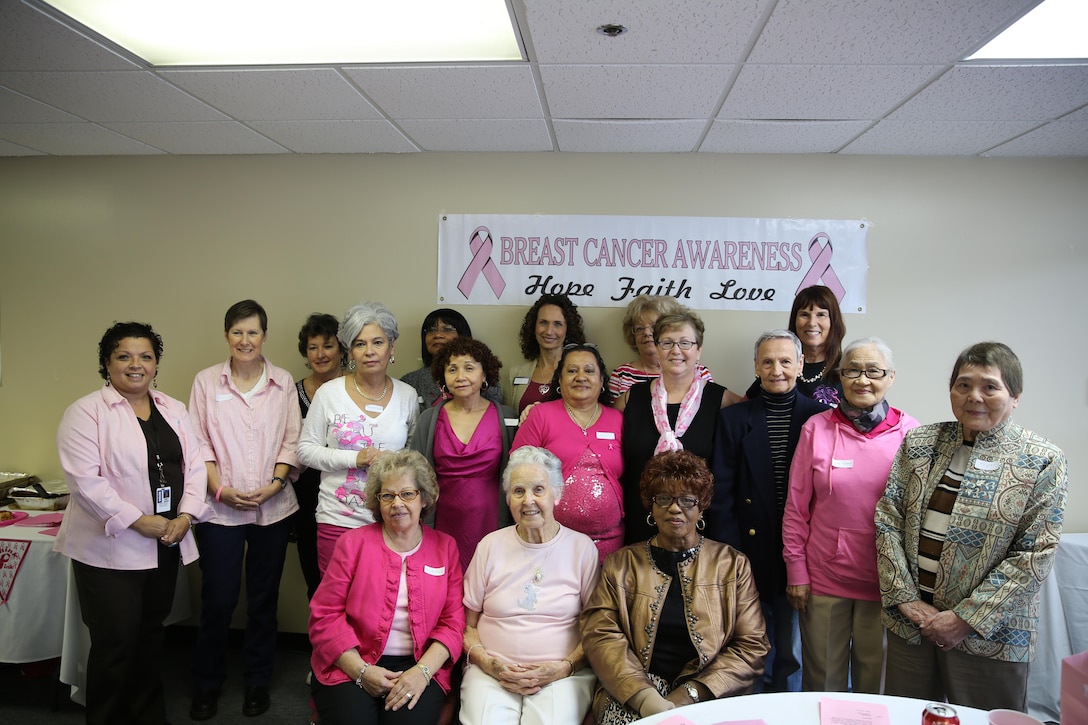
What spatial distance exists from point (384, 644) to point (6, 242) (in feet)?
12.2

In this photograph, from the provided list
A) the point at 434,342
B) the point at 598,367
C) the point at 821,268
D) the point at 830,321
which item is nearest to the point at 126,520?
the point at 434,342

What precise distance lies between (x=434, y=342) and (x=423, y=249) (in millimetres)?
632

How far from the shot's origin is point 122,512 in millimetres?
2596

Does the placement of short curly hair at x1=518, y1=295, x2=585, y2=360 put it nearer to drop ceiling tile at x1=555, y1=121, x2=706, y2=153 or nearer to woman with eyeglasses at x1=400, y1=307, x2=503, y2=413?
woman with eyeglasses at x1=400, y1=307, x2=503, y2=413

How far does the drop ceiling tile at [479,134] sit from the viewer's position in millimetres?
3246

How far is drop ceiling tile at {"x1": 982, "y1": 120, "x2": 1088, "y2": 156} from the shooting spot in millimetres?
3090

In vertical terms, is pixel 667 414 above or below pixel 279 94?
below

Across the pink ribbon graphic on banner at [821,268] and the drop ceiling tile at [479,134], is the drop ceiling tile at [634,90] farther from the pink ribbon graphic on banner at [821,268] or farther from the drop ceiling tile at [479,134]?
the pink ribbon graphic on banner at [821,268]

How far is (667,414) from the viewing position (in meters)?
2.72

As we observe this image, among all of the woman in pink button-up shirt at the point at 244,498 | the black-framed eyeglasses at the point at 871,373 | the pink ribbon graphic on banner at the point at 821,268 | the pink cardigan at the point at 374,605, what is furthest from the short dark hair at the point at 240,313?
the pink ribbon graphic on banner at the point at 821,268

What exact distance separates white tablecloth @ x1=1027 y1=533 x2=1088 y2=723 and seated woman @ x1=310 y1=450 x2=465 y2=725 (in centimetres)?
274

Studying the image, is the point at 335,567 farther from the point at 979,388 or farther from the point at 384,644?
the point at 979,388

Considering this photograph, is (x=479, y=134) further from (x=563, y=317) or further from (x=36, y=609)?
(x=36, y=609)

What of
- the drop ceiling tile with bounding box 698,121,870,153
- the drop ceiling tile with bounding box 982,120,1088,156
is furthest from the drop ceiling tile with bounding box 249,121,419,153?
the drop ceiling tile with bounding box 982,120,1088,156
